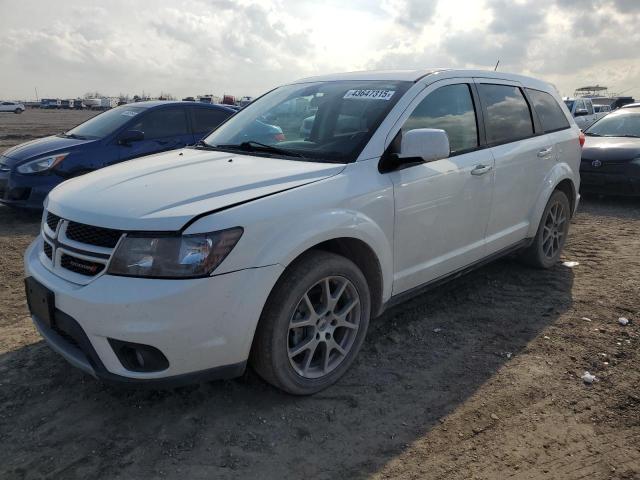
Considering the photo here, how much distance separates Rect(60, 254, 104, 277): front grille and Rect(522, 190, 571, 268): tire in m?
3.76

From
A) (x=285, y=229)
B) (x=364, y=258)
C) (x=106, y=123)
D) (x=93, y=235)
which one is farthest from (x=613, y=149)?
(x=93, y=235)

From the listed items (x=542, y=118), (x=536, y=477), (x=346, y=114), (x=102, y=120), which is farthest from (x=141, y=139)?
(x=536, y=477)

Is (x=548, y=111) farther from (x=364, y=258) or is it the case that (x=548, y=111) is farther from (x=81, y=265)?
(x=81, y=265)

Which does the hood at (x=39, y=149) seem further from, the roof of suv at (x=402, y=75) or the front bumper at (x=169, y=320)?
the front bumper at (x=169, y=320)

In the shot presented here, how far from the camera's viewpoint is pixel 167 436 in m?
2.67

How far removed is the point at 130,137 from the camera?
23.8 feet

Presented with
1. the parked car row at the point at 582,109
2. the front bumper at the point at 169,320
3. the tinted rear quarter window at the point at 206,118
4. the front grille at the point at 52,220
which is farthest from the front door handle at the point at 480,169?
the parked car row at the point at 582,109

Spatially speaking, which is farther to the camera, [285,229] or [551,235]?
[551,235]

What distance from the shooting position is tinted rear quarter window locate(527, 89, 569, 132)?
4848 mm

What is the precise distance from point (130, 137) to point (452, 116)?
16.1ft

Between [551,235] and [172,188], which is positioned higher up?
[172,188]

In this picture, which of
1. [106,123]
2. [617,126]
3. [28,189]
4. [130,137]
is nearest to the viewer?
[28,189]

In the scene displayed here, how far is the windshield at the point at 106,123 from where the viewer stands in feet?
24.4

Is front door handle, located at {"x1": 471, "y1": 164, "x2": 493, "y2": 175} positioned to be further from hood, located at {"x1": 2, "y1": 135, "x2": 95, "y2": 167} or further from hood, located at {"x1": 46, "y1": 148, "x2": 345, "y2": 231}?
hood, located at {"x1": 2, "y1": 135, "x2": 95, "y2": 167}
